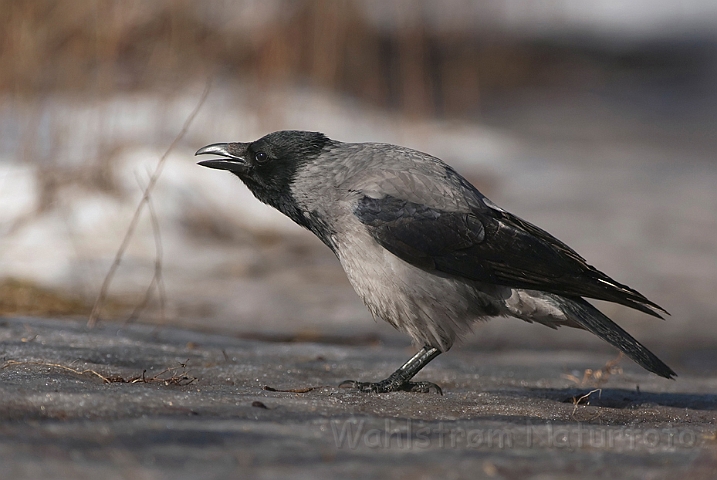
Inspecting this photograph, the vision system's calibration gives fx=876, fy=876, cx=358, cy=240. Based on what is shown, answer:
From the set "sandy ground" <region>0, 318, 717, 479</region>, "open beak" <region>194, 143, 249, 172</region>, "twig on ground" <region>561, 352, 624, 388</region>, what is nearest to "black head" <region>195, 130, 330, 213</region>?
"open beak" <region>194, 143, 249, 172</region>

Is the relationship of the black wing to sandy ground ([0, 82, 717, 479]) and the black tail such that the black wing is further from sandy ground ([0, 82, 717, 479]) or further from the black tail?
sandy ground ([0, 82, 717, 479])

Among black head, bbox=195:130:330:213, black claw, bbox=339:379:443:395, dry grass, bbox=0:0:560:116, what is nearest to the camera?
black claw, bbox=339:379:443:395

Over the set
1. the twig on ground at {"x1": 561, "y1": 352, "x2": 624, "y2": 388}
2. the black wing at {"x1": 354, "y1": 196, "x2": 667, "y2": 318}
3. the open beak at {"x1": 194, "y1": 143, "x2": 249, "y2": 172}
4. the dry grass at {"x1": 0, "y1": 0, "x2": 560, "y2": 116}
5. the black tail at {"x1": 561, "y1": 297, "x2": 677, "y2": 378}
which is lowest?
the twig on ground at {"x1": 561, "y1": 352, "x2": 624, "y2": 388}

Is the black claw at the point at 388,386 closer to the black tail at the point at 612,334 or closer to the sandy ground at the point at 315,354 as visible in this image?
the sandy ground at the point at 315,354

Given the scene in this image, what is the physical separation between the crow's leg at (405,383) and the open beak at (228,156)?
115 cm

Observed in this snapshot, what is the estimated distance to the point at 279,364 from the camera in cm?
387

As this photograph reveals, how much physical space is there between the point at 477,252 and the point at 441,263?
0.15 m

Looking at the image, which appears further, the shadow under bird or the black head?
the black head

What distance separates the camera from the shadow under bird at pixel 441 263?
11.7 feet

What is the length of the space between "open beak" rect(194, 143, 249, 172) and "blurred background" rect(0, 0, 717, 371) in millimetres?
747

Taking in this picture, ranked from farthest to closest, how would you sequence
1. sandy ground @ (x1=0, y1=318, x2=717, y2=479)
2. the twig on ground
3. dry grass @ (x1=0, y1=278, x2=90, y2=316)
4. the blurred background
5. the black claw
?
the blurred background < dry grass @ (x1=0, y1=278, x2=90, y2=316) < the twig on ground < the black claw < sandy ground @ (x1=0, y1=318, x2=717, y2=479)

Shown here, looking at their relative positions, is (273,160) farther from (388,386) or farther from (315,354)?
(388,386)

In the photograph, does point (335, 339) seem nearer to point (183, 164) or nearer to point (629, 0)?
point (183, 164)

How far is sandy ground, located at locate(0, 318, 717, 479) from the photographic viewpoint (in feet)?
7.19
